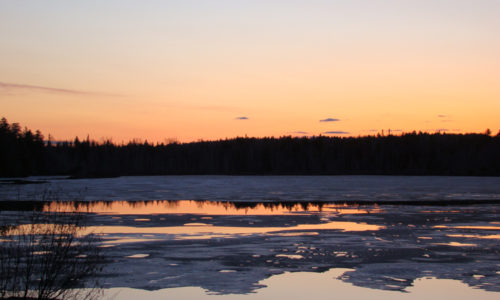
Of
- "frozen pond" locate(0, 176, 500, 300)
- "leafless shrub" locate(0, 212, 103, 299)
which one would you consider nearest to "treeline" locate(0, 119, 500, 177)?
"frozen pond" locate(0, 176, 500, 300)

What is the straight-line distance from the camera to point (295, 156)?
117562mm

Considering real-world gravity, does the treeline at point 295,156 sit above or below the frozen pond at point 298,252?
above

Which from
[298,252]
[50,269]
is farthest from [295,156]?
[50,269]

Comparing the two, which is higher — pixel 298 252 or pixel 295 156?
pixel 295 156

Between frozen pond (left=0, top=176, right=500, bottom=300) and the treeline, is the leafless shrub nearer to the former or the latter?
frozen pond (left=0, top=176, right=500, bottom=300)

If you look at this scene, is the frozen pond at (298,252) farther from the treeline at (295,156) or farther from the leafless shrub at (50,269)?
the treeline at (295,156)

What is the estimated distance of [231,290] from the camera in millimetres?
9883

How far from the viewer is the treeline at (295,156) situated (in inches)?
3910

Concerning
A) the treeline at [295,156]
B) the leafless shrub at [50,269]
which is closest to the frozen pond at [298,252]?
the leafless shrub at [50,269]

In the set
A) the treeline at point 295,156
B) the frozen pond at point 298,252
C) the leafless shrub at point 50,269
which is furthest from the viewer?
the treeline at point 295,156

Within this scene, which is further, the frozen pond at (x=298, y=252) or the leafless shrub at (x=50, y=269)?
the frozen pond at (x=298, y=252)

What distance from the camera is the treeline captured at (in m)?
99.3

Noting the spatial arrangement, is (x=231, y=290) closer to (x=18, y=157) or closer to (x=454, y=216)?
(x=454, y=216)

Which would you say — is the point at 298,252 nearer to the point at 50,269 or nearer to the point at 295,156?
the point at 50,269
